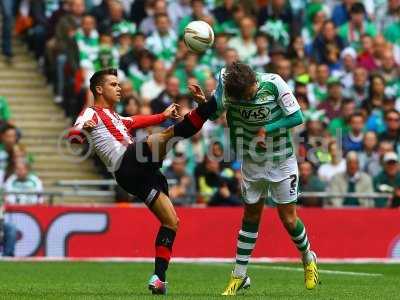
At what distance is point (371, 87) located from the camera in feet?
77.2

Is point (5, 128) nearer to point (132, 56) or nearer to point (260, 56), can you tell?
point (132, 56)

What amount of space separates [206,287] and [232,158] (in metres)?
7.53

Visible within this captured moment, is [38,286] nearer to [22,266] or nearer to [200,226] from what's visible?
[22,266]

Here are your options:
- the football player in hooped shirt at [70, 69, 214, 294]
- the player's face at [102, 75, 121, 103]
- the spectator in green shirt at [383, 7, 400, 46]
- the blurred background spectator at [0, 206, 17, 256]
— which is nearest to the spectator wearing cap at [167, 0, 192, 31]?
the spectator in green shirt at [383, 7, 400, 46]

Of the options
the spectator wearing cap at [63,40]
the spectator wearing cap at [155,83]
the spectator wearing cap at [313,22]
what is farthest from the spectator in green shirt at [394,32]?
the spectator wearing cap at [63,40]

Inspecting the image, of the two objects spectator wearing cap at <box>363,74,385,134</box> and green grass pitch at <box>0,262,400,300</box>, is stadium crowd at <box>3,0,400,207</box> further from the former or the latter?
green grass pitch at <box>0,262,400,300</box>

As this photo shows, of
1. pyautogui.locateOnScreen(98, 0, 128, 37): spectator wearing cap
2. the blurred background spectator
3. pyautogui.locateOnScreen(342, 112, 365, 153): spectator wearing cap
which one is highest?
pyautogui.locateOnScreen(98, 0, 128, 37): spectator wearing cap

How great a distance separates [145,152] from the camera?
13.0 m

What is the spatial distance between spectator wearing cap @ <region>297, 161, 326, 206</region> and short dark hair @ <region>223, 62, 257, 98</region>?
8.45m

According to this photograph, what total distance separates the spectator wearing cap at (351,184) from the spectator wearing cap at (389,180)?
0.17 m

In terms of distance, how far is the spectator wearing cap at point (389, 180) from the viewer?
20.9m

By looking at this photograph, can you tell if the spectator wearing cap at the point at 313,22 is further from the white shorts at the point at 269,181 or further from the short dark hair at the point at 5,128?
the white shorts at the point at 269,181

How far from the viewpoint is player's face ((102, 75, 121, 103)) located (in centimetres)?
1333

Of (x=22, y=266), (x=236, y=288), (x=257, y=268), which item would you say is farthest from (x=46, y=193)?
(x=236, y=288)
